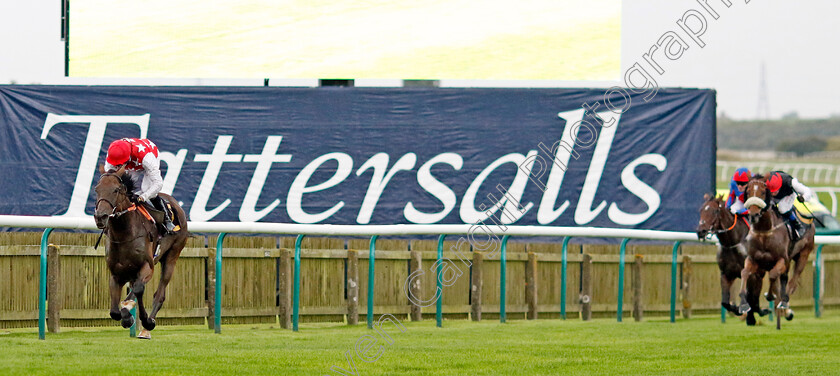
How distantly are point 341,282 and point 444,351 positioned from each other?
348 centimetres

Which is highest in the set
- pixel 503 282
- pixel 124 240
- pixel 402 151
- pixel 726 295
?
pixel 402 151

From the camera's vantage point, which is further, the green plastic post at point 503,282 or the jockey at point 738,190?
the green plastic post at point 503,282

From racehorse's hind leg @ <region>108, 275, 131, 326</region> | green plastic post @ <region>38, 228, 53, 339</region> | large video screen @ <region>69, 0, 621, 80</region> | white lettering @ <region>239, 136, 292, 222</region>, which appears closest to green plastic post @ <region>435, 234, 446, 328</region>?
green plastic post @ <region>38, 228, 53, 339</region>

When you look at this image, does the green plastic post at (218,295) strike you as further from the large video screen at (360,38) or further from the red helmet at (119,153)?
the large video screen at (360,38)

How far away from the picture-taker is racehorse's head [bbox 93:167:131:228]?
401 inches

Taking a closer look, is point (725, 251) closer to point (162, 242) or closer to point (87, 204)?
point (162, 242)

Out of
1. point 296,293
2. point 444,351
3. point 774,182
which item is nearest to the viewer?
point 444,351

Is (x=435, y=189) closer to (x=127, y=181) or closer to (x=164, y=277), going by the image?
(x=164, y=277)

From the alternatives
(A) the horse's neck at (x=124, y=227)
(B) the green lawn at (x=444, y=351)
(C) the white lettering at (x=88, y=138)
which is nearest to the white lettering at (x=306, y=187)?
(C) the white lettering at (x=88, y=138)

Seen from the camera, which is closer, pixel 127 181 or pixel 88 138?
pixel 127 181

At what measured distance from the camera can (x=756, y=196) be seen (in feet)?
45.5

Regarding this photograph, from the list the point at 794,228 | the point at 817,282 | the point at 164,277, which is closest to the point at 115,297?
Result: the point at 164,277

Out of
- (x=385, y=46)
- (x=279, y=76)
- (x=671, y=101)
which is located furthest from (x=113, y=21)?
(x=671, y=101)

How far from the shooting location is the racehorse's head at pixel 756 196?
45.3 ft
